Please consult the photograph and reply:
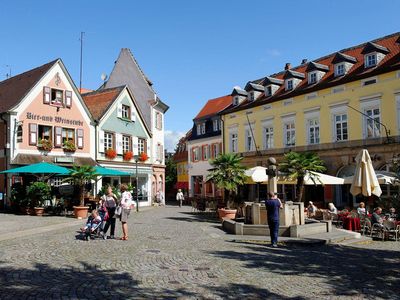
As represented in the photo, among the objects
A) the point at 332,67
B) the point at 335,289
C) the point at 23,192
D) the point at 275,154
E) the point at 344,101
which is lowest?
the point at 335,289

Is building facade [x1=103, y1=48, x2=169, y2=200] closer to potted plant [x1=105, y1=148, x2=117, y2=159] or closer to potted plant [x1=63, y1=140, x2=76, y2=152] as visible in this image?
potted plant [x1=105, y1=148, x2=117, y2=159]

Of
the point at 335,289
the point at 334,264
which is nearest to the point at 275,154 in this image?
the point at 334,264

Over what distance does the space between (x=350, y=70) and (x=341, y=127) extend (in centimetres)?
393

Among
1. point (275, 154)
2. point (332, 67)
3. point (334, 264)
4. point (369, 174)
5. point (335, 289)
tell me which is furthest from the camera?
point (275, 154)

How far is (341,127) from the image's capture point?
29812 mm

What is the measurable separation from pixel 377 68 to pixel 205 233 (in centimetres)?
1733

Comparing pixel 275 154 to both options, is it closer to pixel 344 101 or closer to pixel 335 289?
pixel 344 101

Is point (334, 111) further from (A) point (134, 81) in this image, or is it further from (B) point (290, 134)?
(A) point (134, 81)

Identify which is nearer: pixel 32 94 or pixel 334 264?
pixel 334 264

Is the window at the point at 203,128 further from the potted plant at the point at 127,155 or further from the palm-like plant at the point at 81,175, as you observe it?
the palm-like plant at the point at 81,175

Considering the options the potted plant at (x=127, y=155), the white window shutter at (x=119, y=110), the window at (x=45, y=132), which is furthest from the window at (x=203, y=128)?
the window at (x=45, y=132)

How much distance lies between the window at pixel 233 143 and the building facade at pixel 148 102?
6128 mm

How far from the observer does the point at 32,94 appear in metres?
28.4

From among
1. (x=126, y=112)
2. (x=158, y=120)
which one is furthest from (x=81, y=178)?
(x=158, y=120)
